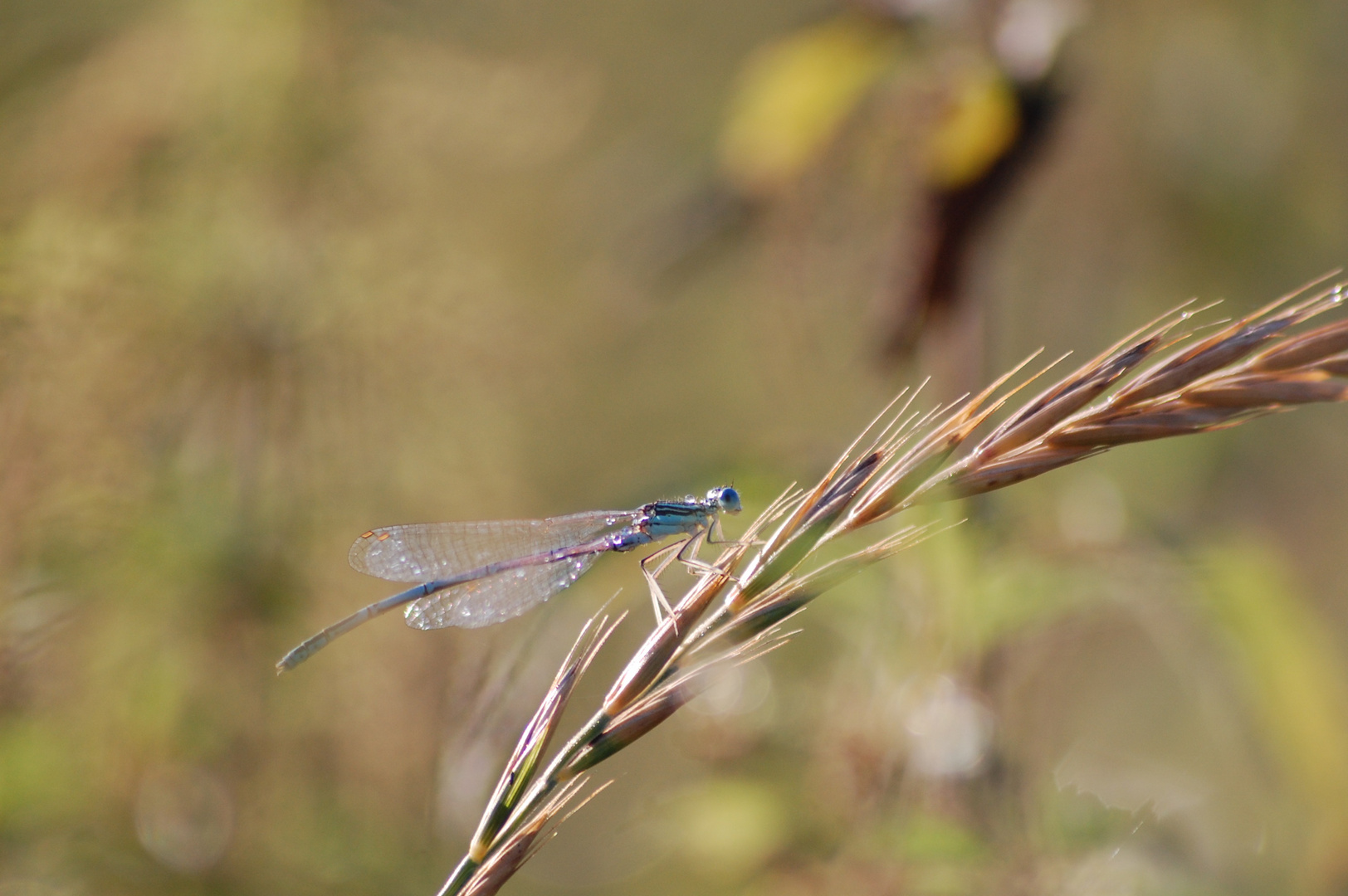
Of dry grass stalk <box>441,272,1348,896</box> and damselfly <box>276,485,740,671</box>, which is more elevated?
damselfly <box>276,485,740,671</box>

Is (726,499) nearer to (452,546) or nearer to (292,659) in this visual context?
(452,546)

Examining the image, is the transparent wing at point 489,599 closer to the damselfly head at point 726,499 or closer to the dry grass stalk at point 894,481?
the damselfly head at point 726,499

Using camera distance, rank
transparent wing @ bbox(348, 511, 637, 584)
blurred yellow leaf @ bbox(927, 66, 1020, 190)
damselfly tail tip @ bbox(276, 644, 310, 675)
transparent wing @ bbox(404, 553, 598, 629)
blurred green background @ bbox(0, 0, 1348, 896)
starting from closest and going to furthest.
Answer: damselfly tail tip @ bbox(276, 644, 310, 675) → blurred yellow leaf @ bbox(927, 66, 1020, 190) → blurred green background @ bbox(0, 0, 1348, 896) → transparent wing @ bbox(404, 553, 598, 629) → transparent wing @ bbox(348, 511, 637, 584)

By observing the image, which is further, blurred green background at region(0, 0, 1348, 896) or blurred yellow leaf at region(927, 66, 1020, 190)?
blurred green background at region(0, 0, 1348, 896)

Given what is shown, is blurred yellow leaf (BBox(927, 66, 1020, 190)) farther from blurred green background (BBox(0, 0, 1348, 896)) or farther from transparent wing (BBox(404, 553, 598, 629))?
transparent wing (BBox(404, 553, 598, 629))

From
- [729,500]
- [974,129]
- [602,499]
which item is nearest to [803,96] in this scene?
[974,129]

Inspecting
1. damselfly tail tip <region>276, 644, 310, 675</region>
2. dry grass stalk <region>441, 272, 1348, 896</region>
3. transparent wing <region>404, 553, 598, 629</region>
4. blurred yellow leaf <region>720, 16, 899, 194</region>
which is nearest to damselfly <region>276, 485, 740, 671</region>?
transparent wing <region>404, 553, 598, 629</region>

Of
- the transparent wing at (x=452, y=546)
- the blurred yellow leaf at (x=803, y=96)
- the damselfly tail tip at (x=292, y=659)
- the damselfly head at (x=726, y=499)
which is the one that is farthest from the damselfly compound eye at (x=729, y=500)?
the damselfly tail tip at (x=292, y=659)

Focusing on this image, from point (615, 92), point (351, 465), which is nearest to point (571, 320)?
point (615, 92)
